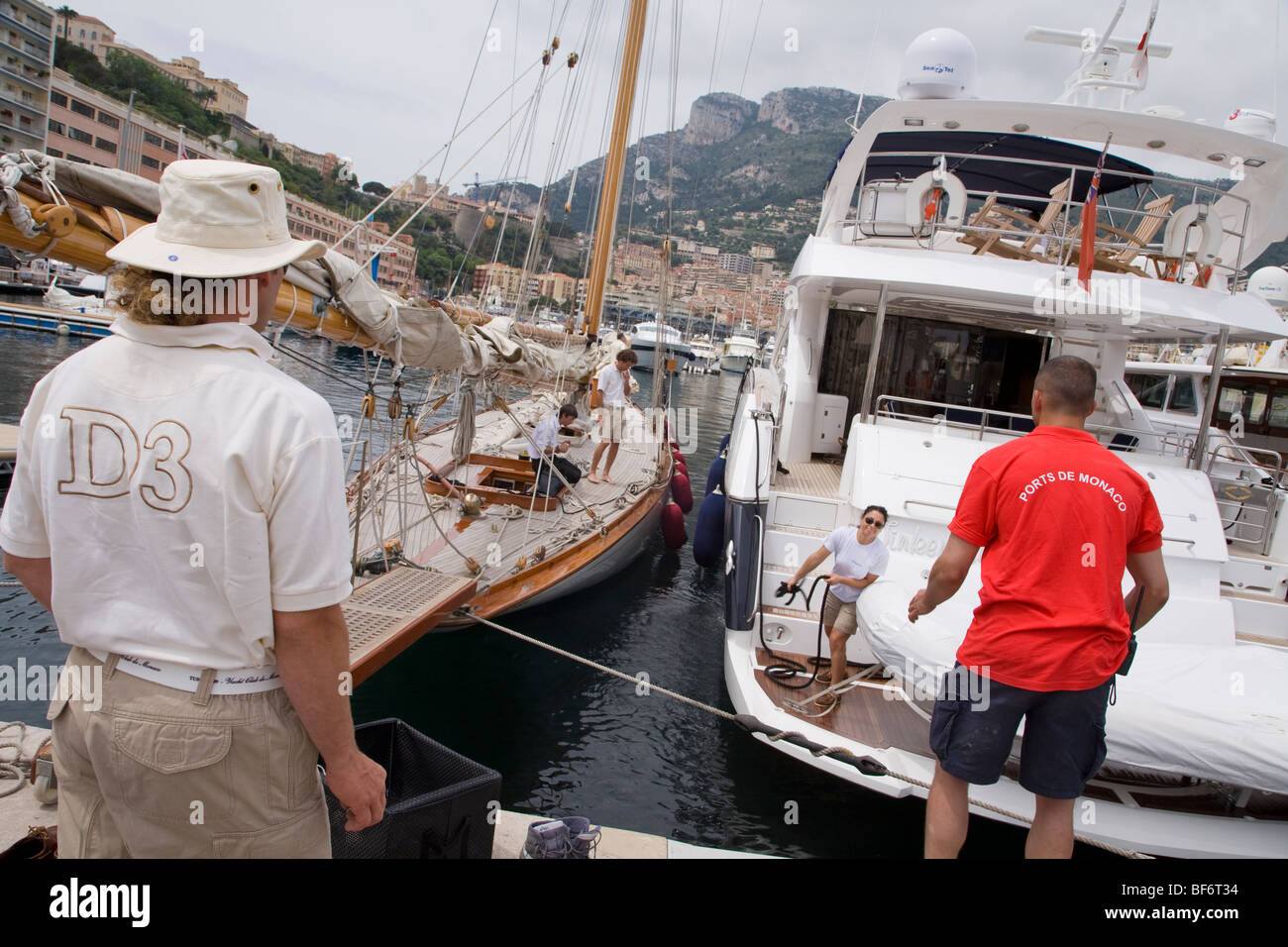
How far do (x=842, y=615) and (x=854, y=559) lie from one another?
16.3 inches

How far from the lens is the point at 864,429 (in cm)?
670

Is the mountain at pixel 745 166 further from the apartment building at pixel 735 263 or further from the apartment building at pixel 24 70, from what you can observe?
the apartment building at pixel 24 70

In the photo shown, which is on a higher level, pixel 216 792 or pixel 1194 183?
pixel 1194 183

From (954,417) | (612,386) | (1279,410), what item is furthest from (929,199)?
(1279,410)

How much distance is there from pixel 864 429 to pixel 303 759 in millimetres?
5719

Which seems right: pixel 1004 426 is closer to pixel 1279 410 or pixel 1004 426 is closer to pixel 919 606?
pixel 1279 410

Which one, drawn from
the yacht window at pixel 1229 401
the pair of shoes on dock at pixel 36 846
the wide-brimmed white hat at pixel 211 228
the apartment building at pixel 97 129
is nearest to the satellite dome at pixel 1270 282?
the yacht window at pixel 1229 401

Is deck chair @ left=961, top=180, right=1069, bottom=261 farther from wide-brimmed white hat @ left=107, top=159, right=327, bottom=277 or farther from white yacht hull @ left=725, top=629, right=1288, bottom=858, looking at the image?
wide-brimmed white hat @ left=107, top=159, right=327, bottom=277

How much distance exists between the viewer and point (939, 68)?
27.6 ft

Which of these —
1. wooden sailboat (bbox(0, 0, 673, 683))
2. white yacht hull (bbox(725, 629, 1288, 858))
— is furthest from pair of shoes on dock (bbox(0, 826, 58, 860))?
white yacht hull (bbox(725, 629, 1288, 858))

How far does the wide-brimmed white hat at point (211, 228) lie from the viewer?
5.31ft

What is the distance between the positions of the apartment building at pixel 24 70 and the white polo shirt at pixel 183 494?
215 feet
